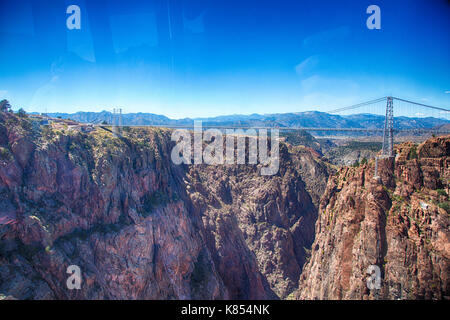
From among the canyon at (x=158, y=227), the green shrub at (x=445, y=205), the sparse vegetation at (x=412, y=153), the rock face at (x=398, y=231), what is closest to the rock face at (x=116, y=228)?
the canyon at (x=158, y=227)

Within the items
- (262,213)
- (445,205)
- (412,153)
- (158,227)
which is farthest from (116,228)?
(262,213)

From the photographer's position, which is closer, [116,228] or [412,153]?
[412,153]

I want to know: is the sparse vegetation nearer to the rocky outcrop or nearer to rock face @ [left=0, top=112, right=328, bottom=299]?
rock face @ [left=0, top=112, right=328, bottom=299]

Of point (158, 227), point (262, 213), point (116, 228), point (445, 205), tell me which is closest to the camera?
point (445, 205)

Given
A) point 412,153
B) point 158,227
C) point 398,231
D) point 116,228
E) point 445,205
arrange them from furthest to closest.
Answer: point 158,227, point 116,228, point 412,153, point 398,231, point 445,205

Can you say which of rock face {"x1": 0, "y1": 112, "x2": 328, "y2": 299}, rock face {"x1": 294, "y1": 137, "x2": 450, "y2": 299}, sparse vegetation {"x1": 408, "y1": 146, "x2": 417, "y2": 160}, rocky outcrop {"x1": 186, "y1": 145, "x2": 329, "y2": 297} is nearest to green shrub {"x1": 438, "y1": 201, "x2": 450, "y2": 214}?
rock face {"x1": 294, "y1": 137, "x2": 450, "y2": 299}

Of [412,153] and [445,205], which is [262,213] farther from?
[445,205]
